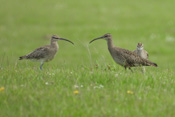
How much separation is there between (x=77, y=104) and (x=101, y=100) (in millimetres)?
453

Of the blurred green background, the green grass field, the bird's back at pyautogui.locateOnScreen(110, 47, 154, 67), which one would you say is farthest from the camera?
the blurred green background

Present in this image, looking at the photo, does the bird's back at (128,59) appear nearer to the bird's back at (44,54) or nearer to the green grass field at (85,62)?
the green grass field at (85,62)

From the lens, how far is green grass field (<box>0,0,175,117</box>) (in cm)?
618

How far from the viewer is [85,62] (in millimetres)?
18625

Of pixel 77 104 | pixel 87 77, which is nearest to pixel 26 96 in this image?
pixel 77 104

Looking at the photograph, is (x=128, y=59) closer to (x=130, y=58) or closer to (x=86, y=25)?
(x=130, y=58)

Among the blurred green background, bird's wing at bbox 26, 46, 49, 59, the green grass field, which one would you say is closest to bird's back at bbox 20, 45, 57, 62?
bird's wing at bbox 26, 46, 49, 59

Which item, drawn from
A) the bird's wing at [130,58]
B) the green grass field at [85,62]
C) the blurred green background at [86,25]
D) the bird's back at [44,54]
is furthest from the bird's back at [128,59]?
the blurred green background at [86,25]

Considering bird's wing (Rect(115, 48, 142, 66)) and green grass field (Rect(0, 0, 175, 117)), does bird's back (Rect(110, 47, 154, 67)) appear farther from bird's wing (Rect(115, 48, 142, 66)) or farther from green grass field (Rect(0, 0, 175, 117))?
green grass field (Rect(0, 0, 175, 117))

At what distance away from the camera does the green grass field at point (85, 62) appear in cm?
618

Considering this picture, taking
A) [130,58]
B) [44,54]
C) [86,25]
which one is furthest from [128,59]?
[86,25]

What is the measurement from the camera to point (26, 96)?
6.45m

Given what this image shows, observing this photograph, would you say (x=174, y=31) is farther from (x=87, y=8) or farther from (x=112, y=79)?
(x=112, y=79)

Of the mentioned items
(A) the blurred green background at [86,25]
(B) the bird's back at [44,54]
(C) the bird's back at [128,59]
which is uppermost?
(A) the blurred green background at [86,25]
